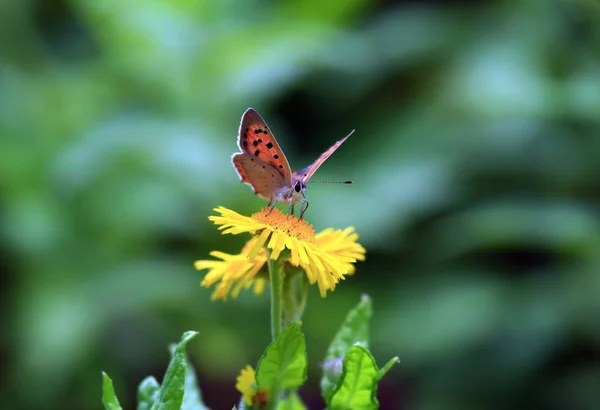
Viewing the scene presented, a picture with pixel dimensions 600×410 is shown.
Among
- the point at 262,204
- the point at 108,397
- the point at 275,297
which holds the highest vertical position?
the point at 262,204

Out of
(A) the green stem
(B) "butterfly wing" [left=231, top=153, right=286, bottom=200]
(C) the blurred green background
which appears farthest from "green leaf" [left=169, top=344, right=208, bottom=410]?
(C) the blurred green background

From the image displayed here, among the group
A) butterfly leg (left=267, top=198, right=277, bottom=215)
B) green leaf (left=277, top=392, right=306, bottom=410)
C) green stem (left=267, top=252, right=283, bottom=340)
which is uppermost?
butterfly leg (left=267, top=198, right=277, bottom=215)

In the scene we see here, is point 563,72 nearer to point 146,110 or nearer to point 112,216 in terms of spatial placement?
point 146,110

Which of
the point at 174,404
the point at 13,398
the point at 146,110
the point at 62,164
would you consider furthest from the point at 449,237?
the point at 174,404

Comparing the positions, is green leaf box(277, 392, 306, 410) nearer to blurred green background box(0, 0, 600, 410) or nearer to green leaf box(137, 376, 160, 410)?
green leaf box(137, 376, 160, 410)

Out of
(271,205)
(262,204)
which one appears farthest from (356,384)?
(262,204)

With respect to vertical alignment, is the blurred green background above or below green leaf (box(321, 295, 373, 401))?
above

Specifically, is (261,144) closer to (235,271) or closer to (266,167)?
(266,167)
